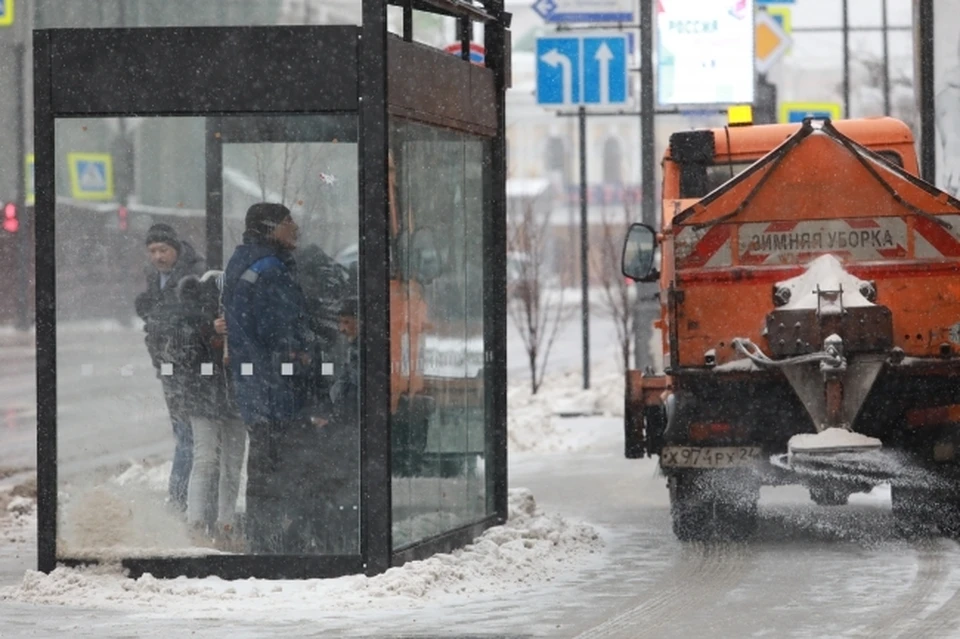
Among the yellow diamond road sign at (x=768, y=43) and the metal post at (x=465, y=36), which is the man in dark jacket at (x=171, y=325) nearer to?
the metal post at (x=465, y=36)

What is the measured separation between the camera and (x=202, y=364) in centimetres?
1070

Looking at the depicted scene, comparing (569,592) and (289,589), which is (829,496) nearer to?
(569,592)

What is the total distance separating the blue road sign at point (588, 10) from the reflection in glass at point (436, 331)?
1193 cm

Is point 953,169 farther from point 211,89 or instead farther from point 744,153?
point 211,89

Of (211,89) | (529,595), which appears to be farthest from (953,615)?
(211,89)

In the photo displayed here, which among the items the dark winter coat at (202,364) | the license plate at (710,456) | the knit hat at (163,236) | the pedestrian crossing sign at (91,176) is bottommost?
the license plate at (710,456)

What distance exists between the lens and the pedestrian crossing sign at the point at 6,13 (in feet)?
64.3

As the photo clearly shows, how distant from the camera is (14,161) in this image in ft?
104

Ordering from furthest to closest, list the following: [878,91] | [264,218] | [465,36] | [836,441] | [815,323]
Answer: [878,91] < [465,36] < [815,323] < [836,441] < [264,218]

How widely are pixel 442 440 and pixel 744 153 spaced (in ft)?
13.0

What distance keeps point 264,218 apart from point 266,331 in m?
0.60

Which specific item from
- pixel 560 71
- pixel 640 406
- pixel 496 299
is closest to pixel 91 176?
pixel 496 299

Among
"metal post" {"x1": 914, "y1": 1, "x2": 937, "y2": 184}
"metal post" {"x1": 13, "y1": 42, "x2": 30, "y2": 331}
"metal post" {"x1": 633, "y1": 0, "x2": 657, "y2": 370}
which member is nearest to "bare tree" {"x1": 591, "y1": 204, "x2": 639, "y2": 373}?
"metal post" {"x1": 633, "y1": 0, "x2": 657, "y2": 370}

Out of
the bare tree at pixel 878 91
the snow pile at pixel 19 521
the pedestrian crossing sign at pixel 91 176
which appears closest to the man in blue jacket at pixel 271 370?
the pedestrian crossing sign at pixel 91 176
